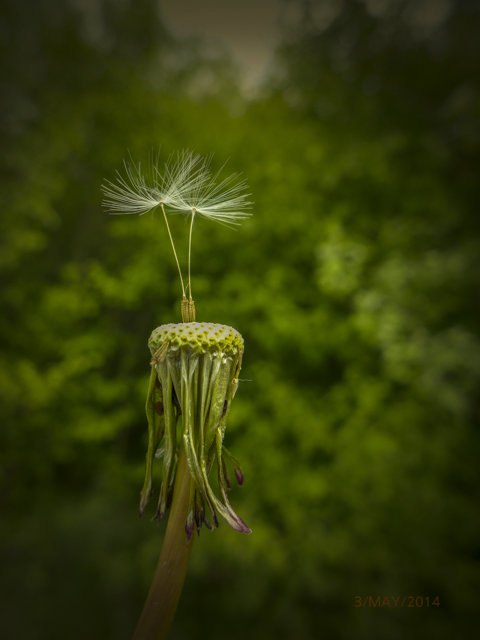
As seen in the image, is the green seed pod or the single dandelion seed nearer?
the green seed pod

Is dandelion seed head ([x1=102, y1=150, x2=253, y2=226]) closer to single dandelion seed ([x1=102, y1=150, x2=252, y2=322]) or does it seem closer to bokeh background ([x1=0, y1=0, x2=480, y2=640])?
single dandelion seed ([x1=102, y1=150, x2=252, y2=322])

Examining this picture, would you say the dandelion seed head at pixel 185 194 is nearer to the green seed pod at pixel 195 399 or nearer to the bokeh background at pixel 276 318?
the green seed pod at pixel 195 399

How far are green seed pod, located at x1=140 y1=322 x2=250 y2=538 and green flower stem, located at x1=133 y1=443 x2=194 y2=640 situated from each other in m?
0.01

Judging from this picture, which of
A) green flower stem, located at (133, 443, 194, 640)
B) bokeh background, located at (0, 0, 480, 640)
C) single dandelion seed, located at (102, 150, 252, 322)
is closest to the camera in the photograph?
green flower stem, located at (133, 443, 194, 640)

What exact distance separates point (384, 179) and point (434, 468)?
2.94 metres

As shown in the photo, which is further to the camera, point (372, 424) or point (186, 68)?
point (186, 68)

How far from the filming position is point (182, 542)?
440mm

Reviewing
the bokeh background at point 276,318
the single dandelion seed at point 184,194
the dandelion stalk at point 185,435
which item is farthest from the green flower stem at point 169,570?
the bokeh background at point 276,318

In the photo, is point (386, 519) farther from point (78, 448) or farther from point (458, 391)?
point (78, 448)

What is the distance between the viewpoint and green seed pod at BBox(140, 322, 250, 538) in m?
0.45

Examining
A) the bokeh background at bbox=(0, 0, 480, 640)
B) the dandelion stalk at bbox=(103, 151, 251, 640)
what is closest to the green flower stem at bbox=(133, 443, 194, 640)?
the dandelion stalk at bbox=(103, 151, 251, 640)

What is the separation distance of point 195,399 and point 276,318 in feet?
11.4

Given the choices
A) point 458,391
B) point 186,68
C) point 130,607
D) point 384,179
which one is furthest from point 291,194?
point 130,607

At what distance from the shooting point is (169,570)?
0.44m
